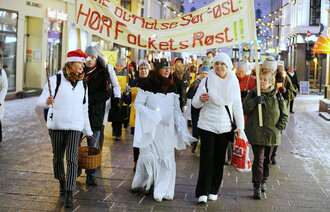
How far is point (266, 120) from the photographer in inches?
251

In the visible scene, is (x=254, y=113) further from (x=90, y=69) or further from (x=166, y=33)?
(x=90, y=69)

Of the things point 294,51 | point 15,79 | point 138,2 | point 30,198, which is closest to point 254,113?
point 30,198

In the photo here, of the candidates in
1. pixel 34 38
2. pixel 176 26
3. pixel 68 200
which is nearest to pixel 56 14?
pixel 34 38

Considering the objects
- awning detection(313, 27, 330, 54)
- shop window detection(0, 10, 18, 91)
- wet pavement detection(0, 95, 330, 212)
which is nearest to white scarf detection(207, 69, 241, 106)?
wet pavement detection(0, 95, 330, 212)

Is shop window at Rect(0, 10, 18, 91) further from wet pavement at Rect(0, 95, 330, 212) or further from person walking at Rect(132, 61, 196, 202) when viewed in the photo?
person walking at Rect(132, 61, 196, 202)

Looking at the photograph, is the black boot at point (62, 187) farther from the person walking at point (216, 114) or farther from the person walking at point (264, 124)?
the person walking at point (264, 124)

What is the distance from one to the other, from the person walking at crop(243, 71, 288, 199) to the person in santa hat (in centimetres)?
230

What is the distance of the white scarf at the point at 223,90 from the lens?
5.87m

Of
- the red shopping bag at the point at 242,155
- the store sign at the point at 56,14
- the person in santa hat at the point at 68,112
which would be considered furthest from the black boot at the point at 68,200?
the store sign at the point at 56,14

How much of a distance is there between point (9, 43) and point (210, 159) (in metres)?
15.6

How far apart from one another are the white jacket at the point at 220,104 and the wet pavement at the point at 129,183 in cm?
102

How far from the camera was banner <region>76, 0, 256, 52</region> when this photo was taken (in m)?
6.17

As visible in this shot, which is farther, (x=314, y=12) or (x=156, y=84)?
(x=314, y=12)

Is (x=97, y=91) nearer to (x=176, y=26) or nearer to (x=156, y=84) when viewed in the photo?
(x=156, y=84)
